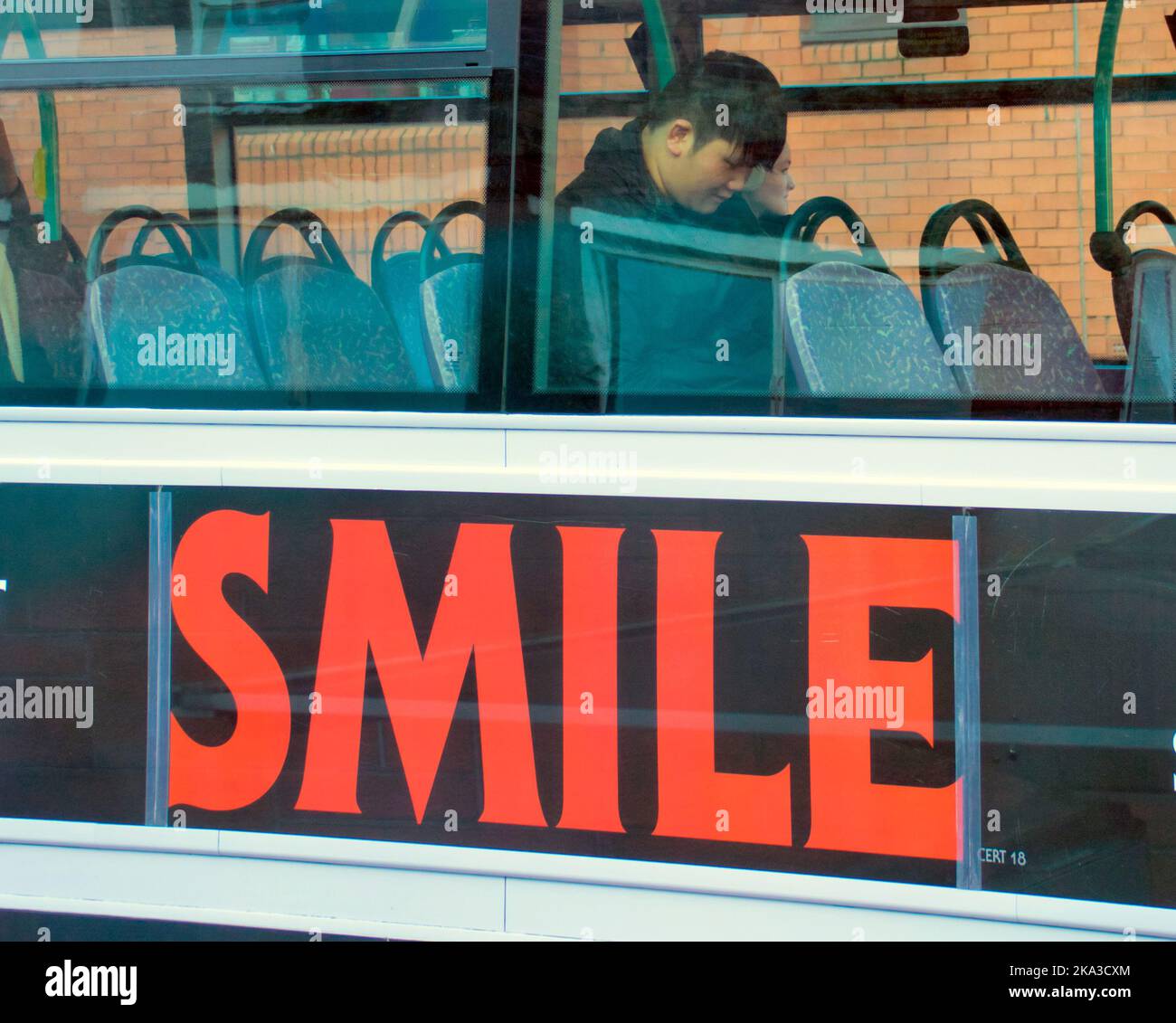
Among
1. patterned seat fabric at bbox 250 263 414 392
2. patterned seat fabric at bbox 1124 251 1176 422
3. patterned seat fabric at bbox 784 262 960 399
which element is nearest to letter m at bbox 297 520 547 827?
patterned seat fabric at bbox 250 263 414 392

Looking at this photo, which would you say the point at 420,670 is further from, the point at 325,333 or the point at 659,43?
the point at 659,43

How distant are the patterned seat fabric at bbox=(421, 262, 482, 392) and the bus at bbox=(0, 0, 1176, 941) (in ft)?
0.04

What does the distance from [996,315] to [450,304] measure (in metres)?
1.12

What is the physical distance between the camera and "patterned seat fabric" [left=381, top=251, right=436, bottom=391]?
235 cm

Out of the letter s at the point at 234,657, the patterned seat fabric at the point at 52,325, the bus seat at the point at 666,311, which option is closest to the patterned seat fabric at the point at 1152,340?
the bus seat at the point at 666,311

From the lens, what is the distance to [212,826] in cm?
237

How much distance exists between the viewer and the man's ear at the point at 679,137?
223 cm

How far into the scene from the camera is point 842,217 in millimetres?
2160

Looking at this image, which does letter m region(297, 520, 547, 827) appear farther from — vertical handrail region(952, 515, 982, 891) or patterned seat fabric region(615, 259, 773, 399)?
vertical handrail region(952, 515, 982, 891)

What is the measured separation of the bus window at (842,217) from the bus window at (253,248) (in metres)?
0.21

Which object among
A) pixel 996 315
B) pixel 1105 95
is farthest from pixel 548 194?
pixel 1105 95

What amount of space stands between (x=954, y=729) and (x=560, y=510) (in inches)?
34.3
